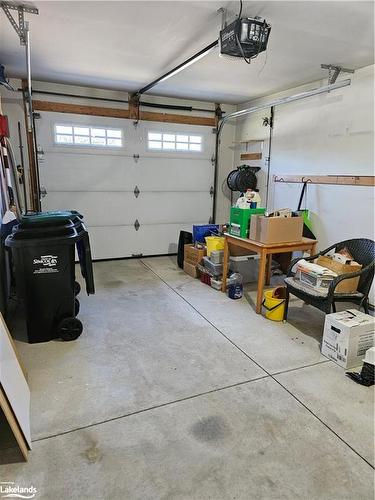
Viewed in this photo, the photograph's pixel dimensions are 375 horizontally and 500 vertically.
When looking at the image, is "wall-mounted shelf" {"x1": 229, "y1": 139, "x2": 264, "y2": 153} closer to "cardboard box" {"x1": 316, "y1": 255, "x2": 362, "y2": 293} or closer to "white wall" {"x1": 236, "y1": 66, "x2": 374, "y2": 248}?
"white wall" {"x1": 236, "y1": 66, "x2": 374, "y2": 248}

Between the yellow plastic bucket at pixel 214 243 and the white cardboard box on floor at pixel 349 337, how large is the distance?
191cm

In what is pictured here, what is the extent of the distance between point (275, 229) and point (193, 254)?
1609 millimetres

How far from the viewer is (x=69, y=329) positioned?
9.06 feet

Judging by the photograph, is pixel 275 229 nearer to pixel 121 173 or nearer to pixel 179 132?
pixel 121 173

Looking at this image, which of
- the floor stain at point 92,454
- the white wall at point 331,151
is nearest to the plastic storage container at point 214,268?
the white wall at point 331,151

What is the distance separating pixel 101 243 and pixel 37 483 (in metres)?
4.21

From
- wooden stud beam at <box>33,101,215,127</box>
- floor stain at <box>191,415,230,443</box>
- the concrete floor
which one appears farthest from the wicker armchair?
wooden stud beam at <box>33,101,215,127</box>

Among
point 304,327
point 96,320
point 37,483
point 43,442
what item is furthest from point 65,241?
point 304,327

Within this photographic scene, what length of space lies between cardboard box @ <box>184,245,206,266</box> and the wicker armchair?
154 centimetres

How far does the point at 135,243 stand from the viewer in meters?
5.70

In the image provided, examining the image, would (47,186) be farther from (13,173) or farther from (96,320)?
(96,320)

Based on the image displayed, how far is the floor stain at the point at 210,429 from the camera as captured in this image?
1.78m

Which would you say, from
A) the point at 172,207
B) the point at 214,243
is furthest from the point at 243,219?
the point at 172,207

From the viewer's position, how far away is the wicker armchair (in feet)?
8.81
